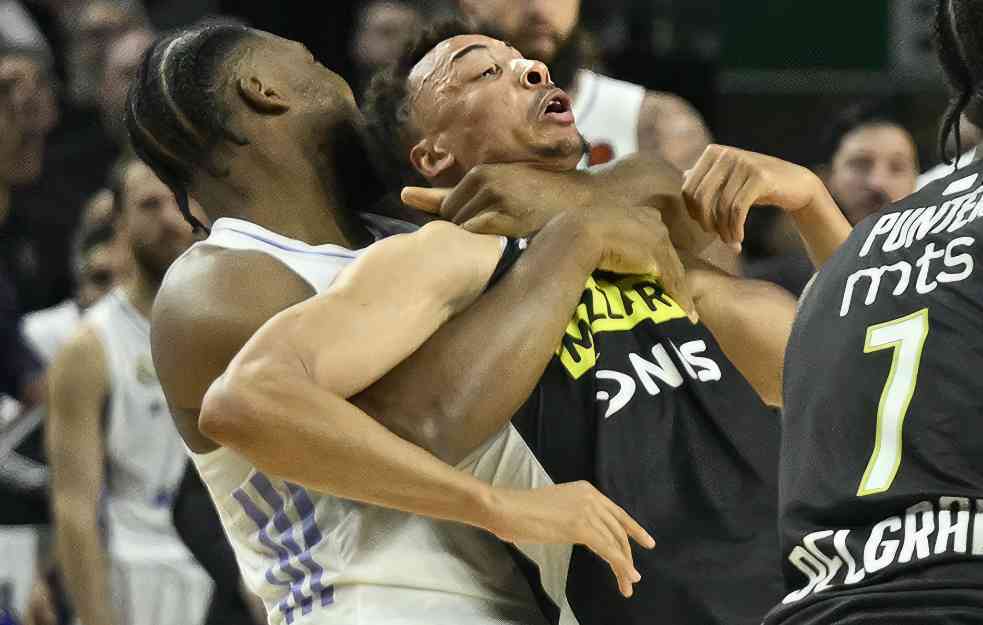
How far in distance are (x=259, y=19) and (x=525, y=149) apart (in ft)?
19.6

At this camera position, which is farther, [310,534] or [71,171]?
[71,171]

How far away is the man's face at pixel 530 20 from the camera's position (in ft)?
15.2

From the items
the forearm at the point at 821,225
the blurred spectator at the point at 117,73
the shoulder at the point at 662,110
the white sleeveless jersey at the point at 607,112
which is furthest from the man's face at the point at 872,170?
the forearm at the point at 821,225

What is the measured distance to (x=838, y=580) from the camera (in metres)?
2.36

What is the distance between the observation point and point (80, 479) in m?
6.11

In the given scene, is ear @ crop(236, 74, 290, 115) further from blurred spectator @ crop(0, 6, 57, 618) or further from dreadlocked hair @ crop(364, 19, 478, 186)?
blurred spectator @ crop(0, 6, 57, 618)

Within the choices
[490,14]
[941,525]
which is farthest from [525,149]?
[490,14]

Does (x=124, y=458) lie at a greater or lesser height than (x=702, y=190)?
lesser

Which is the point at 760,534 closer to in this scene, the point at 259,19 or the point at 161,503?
the point at 161,503

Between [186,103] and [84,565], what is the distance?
3.24m

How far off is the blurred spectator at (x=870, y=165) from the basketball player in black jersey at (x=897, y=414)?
3.86 meters

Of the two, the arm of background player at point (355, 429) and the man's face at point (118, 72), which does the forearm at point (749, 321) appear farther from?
the man's face at point (118, 72)

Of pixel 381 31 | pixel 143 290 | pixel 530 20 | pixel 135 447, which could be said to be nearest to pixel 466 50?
pixel 530 20

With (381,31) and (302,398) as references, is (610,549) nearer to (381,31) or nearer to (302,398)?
(302,398)
